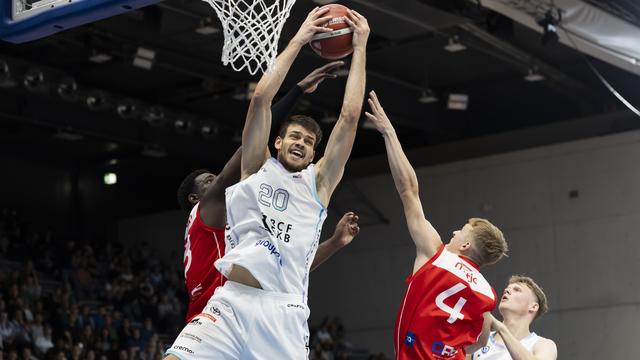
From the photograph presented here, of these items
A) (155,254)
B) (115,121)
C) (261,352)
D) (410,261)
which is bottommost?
(155,254)

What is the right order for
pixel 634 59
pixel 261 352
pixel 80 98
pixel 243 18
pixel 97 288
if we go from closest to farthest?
pixel 261 352 → pixel 243 18 → pixel 634 59 → pixel 80 98 → pixel 97 288

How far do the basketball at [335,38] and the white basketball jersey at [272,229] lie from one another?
733mm

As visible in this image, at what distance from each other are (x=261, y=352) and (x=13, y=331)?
12.2 metres

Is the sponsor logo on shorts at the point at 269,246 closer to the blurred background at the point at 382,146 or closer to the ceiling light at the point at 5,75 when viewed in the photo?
the blurred background at the point at 382,146

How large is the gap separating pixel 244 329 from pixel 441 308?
1.58m

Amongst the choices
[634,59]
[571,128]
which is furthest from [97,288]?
[634,59]

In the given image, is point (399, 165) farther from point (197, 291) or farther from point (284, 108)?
point (197, 291)

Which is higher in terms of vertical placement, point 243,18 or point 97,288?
point 243,18

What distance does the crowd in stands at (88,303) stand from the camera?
57.4ft

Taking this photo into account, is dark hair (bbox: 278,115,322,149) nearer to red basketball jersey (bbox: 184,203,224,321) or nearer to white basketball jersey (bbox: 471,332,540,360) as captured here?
red basketball jersey (bbox: 184,203,224,321)

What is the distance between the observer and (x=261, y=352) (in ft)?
18.5

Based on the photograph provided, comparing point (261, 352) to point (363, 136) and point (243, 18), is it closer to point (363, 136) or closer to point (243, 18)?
→ point (243, 18)

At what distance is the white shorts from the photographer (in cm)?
559

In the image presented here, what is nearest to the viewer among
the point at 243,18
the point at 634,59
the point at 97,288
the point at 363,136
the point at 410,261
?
the point at 243,18
